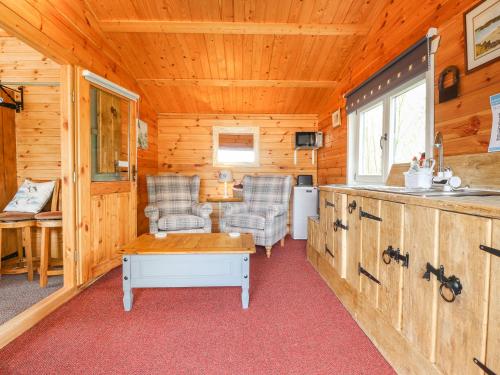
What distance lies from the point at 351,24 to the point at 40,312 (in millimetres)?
3540

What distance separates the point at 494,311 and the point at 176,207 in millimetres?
3347

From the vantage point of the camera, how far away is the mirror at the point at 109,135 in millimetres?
2512

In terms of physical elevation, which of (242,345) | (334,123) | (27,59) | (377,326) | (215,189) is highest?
(27,59)

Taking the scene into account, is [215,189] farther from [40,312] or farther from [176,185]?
[40,312]

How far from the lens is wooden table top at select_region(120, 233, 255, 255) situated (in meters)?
1.88

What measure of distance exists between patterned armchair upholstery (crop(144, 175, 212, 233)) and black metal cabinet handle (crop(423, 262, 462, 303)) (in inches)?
102

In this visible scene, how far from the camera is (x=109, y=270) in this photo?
106 inches

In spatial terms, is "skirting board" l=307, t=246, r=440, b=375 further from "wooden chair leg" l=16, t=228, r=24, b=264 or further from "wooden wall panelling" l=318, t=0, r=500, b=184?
"wooden chair leg" l=16, t=228, r=24, b=264

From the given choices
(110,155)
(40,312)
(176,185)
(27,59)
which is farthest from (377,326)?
(27,59)

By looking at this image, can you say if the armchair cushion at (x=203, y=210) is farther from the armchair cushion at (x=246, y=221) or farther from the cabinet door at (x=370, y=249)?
the cabinet door at (x=370, y=249)

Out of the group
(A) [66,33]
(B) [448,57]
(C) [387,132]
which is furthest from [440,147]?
(A) [66,33]

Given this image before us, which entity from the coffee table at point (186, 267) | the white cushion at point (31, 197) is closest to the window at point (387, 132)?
the coffee table at point (186, 267)

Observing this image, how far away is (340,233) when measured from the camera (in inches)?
79.9

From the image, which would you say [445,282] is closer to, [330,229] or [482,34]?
[330,229]
